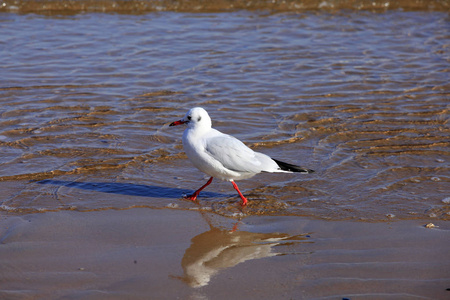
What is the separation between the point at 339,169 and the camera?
6.03 m

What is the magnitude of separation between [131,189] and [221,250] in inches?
58.4

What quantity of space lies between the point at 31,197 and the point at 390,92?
214 inches

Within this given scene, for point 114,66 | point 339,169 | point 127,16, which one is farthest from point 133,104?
point 127,16

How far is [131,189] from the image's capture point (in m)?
5.52

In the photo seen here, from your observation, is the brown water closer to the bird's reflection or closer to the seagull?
the seagull

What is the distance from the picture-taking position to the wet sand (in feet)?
12.0

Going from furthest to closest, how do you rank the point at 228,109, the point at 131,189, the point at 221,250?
the point at 228,109
the point at 131,189
the point at 221,250

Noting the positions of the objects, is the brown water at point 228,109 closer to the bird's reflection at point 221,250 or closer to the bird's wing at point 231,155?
the bird's wing at point 231,155

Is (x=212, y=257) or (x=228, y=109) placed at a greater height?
(x=228, y=109)

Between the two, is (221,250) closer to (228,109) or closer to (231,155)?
(231,155)

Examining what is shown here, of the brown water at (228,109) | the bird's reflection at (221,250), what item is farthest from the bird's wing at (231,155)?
the bird's reflection at (221,250)

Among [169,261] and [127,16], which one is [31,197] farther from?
[127,16]

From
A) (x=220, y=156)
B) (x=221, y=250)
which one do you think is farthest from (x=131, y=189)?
(x=221, y=250)

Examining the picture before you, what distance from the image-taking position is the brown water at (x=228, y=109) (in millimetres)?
5441
